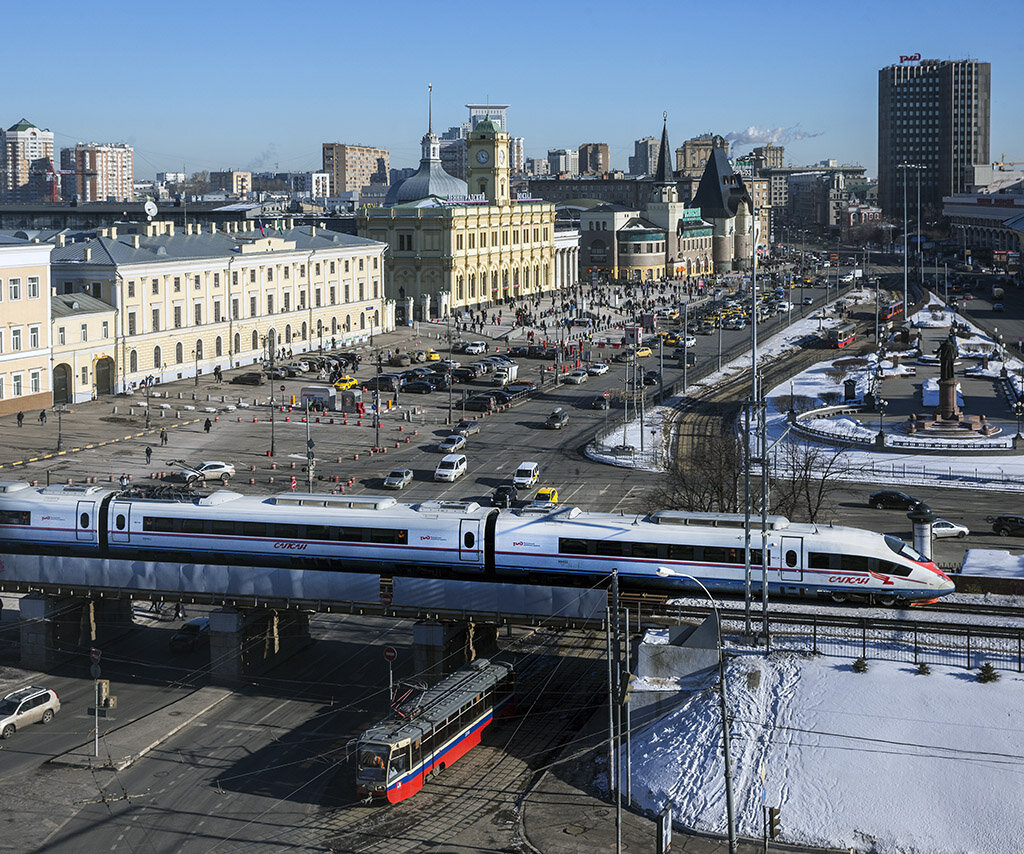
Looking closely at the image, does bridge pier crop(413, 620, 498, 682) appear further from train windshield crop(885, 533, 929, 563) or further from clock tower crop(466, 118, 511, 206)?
clock tower crop(466, 118, 511, 206)

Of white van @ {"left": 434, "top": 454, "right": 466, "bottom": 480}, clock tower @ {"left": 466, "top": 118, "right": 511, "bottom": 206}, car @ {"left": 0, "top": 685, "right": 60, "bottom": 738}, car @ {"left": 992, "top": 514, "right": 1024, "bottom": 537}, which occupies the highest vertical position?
clock tower @ {"left": 466, "top": 118, "right": 511, "bottom": 206}

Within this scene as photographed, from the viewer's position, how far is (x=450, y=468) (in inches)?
2314

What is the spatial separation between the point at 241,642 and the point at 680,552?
10908 mm

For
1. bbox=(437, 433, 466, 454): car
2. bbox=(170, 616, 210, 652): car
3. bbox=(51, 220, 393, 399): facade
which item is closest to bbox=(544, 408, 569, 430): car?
bbox=(437, 433, 466, 454): car

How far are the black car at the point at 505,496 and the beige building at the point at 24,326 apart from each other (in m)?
26.5

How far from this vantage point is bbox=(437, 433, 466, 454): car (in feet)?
211

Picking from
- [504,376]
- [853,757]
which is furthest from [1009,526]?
[504,376]

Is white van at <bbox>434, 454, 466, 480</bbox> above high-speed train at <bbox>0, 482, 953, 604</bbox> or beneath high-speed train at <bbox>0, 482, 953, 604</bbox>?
beneath

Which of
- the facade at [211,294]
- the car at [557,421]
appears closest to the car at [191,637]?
the car at [557,421]

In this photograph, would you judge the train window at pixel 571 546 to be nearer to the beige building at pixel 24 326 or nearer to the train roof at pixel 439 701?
the train roof at pixel 439 701

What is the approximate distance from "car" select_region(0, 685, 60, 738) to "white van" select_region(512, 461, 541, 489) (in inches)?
1033

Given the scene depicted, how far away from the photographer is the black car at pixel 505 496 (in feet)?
168

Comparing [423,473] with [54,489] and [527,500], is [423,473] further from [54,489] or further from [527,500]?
[54,489]

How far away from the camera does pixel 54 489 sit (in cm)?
4041
